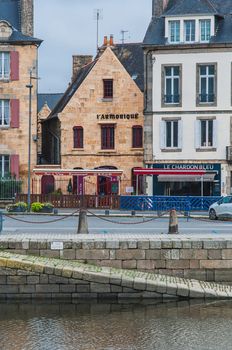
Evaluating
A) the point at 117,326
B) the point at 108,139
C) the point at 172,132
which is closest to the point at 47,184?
the point at 108,139

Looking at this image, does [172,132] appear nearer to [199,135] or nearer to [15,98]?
[199,135]

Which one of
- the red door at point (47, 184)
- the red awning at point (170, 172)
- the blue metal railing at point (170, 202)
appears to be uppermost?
the red awning at point (170, 172)

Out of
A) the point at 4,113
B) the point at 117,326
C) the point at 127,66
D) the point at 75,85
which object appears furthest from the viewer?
the point at 75,85

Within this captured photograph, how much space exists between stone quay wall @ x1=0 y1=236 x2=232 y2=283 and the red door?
92.5 feet

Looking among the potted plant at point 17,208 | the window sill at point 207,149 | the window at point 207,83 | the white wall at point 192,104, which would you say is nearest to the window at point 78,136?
the white wall at point 192,104

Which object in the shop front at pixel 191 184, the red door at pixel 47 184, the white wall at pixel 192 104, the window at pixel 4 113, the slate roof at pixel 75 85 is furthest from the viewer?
the slate roof at pixel 75 85

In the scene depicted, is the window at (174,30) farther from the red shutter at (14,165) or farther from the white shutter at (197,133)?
the red shutter at (14,165)

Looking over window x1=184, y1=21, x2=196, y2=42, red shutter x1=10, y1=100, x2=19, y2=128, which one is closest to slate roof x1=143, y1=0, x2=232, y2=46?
window x1=184, y1=21, x2=196, y2=42

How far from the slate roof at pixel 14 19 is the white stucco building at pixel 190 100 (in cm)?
689

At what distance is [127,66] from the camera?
184 ft

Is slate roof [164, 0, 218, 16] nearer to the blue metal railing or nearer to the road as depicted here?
the blue metal railing

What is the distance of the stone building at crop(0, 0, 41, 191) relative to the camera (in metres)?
51.4

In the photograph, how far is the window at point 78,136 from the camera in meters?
52.3

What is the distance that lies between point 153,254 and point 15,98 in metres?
29.7
